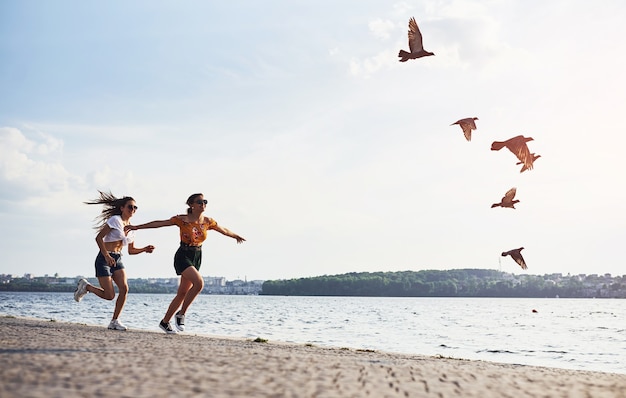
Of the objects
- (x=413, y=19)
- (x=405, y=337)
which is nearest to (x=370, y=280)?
(x=405, y=337)

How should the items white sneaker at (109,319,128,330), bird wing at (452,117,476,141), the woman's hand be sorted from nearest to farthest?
1. the woman's hand
2. white sneaker at (109,319,128,330)
3. bird wing at (452,117,476,141)

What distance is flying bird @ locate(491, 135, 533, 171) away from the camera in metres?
11.7

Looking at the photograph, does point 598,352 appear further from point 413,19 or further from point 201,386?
point 201,386

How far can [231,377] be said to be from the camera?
5.50 metres

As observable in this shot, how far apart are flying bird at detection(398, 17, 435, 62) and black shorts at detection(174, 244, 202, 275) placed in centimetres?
518

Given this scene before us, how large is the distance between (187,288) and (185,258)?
61 centimetres

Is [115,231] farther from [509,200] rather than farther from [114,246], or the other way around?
[509,200]

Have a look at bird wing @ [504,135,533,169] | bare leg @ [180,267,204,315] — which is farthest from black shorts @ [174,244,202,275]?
bird wing @ [504,135,533,169]

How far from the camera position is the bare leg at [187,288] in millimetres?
10797

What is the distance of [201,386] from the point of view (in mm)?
4992

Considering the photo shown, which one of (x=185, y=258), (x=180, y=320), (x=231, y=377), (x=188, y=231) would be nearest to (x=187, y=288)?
(x=185, y=258)

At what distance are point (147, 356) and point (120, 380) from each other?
5.42ft

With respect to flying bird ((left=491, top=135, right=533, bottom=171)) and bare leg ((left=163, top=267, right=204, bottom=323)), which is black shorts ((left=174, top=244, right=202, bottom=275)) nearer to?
bare leg ((left=163, top=267, right=204, bottom=323))

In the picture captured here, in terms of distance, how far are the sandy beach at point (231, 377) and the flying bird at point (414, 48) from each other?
20.3 ft
